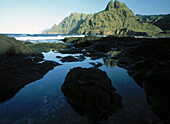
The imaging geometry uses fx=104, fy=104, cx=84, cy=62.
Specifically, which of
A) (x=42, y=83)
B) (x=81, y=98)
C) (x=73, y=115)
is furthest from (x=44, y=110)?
(x=42, y=83)

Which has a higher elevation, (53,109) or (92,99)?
(92,99)

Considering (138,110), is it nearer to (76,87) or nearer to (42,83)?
(76,87)

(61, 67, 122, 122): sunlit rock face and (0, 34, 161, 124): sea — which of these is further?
(61, 67, 122, 122): sunlit rock face

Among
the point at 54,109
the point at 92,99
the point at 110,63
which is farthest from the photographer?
the point at 110,63

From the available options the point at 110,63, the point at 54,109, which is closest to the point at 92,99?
the point at 54,109

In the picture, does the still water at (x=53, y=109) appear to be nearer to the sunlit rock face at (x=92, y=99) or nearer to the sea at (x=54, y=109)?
the sea at (x=54, y=109)

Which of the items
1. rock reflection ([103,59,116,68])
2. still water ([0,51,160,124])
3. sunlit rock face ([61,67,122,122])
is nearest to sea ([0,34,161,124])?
still water ([0,51,160,124])

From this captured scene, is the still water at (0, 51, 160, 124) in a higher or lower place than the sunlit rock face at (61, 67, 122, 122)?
lower

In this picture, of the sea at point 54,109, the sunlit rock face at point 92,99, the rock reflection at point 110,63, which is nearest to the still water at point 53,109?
the sea at point 54,109

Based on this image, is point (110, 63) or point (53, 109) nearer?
point (53, 109)

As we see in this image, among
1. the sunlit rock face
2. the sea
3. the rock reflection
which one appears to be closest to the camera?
the sea

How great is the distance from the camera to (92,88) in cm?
529

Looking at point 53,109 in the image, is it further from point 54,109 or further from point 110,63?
point 110,63

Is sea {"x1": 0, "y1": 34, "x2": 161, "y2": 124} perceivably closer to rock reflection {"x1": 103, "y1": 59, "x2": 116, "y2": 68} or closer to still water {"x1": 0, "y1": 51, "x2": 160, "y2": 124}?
still water {"x1": 0, "y1": 51, "x2": 160, "y2": 124}
